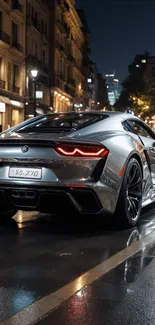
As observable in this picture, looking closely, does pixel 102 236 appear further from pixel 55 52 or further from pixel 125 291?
pixel 55 52

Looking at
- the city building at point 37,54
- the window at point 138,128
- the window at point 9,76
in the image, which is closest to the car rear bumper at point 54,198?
the window at point 138,128

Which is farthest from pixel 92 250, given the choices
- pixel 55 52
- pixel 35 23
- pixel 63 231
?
pixel 55 52

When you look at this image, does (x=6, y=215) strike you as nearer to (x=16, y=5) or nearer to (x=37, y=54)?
(x=16, y=5)

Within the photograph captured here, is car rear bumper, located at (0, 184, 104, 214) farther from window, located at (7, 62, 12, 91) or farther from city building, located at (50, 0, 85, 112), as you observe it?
city building, located at (50, 0, 85, 112)

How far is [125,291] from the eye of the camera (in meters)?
3.31

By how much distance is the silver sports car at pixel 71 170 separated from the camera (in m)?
4.87

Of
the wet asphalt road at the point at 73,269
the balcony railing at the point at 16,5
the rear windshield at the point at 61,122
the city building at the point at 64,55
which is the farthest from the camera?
the city building at the point at 64,55

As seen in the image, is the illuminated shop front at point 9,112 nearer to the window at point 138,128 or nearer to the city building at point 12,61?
the city building at point 12,61

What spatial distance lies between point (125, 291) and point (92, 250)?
1.20 metres

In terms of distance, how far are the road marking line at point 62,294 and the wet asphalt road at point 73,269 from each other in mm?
53

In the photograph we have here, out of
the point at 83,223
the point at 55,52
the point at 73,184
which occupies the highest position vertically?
the point at 55,52

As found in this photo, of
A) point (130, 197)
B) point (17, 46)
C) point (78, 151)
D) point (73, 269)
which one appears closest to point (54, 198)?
point (78, 151)

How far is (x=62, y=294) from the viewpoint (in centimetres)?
321

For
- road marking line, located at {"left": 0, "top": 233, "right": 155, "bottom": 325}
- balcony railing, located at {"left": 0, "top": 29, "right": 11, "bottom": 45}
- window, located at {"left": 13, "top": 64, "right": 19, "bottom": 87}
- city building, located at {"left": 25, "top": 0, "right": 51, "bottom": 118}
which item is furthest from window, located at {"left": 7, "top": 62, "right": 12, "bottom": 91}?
road marking line, located at {"left": 0, "top": 233, "right": 155, "bottom": 325}
